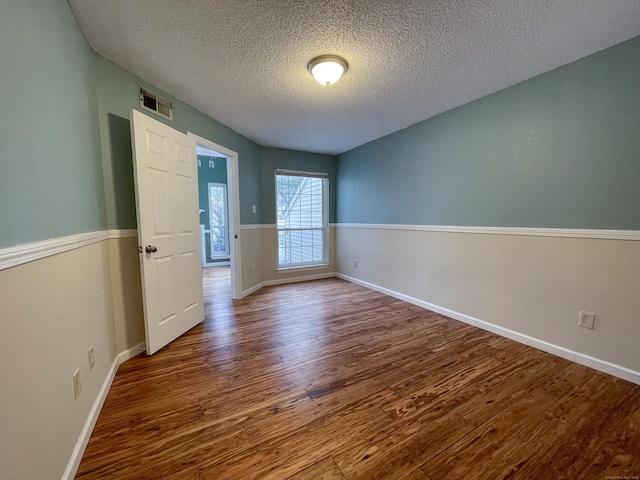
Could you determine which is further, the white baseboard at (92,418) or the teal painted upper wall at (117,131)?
the teal painted upper wall at (117,131)

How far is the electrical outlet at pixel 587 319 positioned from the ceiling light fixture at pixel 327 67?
2.64 metres

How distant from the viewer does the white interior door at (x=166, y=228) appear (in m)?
1.93

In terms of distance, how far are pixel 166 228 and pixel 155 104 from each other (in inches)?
43.7

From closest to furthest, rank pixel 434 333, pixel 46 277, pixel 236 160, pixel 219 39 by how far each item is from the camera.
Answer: pixel 46 277 → pixel 219 39 → pixel 434 333 → pixel 236 160

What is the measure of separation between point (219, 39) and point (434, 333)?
3.00m

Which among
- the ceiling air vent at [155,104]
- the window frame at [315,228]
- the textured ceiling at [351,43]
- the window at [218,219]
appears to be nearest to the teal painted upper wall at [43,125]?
the textured ceiling at [351,43]

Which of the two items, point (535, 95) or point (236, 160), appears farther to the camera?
point (236, 160)

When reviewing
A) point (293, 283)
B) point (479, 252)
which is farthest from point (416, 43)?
point (293, 283)

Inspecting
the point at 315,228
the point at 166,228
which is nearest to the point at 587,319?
the point at 166,228

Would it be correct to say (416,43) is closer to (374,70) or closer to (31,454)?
(374,70)

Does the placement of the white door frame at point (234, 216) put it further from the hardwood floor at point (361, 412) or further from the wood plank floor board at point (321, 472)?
the wood plank floor board at point (321, 472)

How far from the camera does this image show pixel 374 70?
195cm

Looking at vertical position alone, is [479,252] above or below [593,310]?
above

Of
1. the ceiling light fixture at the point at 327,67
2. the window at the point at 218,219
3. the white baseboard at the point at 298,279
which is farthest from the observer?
the window at the point at 218,219
